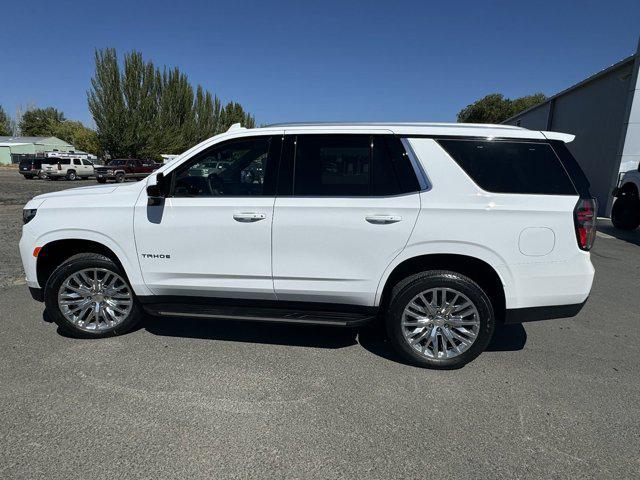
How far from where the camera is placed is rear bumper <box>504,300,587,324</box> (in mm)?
3129

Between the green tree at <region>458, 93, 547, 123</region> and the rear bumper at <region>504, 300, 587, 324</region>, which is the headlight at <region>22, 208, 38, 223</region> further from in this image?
the green tree at <region>458, 93, 547, 123</region>

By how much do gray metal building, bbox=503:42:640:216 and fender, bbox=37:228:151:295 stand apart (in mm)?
13927

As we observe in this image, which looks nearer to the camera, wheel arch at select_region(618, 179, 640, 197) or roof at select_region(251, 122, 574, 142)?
roof at select_region(251, 122, 574, 142)

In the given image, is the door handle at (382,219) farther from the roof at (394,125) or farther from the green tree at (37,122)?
the green tree at (37,122)

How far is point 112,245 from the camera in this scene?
138 inches

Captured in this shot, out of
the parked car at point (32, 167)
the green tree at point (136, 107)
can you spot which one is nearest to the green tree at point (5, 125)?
the green tree at point (136, 107)

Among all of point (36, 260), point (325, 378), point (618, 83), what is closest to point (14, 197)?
point (36, 260)

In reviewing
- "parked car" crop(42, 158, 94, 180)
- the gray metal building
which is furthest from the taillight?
"parked car" crop(42, 158, 94, 180)

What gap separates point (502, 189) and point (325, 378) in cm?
203

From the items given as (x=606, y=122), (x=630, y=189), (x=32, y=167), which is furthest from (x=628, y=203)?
(x=32, y=167)

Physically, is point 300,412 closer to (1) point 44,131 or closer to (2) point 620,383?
(2) point 620,383

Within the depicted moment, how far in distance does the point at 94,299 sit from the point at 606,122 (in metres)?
16.2

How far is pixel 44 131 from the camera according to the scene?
92250 mm

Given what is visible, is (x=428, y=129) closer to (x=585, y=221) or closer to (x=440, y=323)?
(x=585, y=221)
